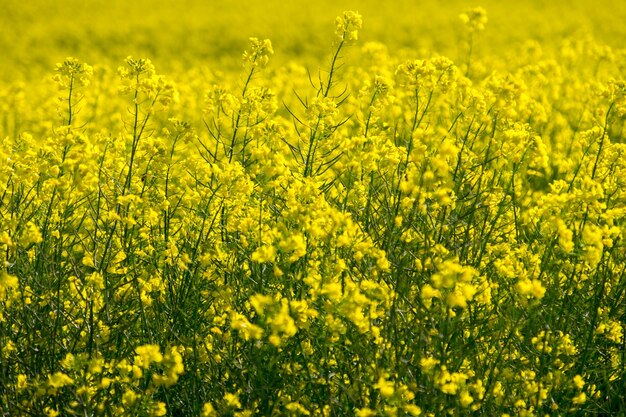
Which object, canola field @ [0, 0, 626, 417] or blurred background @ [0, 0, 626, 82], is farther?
blurred background @ [0, 0, 626, 82]

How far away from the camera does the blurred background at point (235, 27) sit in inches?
567

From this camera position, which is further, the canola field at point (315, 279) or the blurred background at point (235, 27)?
the blurred background at point (235, 27)

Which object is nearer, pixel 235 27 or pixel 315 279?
pixel 315 279

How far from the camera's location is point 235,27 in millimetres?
16531

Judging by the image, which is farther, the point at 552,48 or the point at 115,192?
the point at 552,48

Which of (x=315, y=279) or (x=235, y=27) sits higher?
(x=315, y=279)

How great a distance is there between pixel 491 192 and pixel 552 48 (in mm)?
10340

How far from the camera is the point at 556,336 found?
133 inches

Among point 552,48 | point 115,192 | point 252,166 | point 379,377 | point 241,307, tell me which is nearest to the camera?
point 379,377

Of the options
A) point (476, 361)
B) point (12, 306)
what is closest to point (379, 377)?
point (476, 361)

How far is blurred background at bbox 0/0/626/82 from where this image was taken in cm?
1440

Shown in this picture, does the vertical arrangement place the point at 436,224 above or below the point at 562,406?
above

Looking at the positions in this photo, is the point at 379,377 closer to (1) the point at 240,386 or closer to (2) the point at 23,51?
(1) the point at 240,386

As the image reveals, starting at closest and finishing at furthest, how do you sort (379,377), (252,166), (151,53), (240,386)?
1. (379,377)
2. (240,386)
3. (252,166)
4. (151,53)
